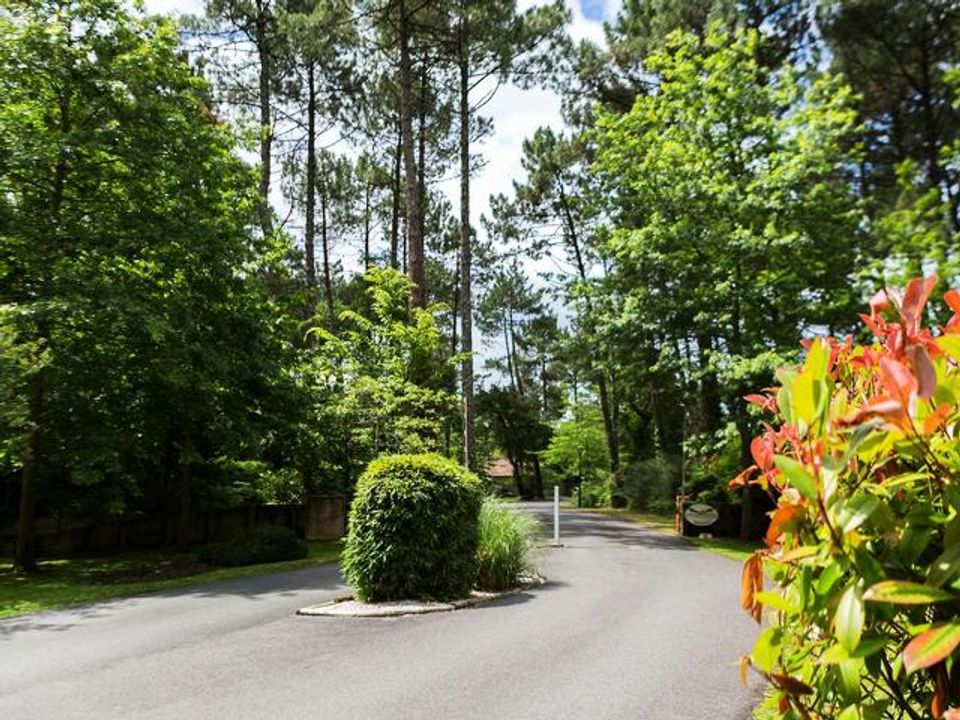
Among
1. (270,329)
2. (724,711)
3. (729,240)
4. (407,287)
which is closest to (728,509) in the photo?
(729,240)

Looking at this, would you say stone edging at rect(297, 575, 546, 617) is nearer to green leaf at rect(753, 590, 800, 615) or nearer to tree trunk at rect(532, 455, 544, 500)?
green leaf at rect(753, 590, 800, 615)

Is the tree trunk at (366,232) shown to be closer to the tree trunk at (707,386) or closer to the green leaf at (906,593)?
the tree trunk at (707,386)

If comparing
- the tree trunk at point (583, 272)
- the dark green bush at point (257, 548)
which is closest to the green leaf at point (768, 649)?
the dark green bush at point (257, 548)

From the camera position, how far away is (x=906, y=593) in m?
1.15

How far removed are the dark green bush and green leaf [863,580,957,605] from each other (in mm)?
13928

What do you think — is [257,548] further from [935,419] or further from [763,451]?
[935,419]

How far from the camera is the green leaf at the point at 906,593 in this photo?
1.13 meters

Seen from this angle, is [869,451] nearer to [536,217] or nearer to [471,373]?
[471,373]

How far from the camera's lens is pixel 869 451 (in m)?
1.29

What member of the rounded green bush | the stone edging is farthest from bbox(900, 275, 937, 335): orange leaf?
the rounded green bush

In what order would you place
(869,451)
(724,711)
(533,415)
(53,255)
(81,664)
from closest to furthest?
(869,451) < (724,711) < (81,664) < (53,255) < (533,415)

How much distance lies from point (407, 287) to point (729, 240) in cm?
853

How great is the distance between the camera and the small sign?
18516 millimetres

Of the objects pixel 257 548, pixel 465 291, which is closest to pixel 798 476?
pixel 257 548
